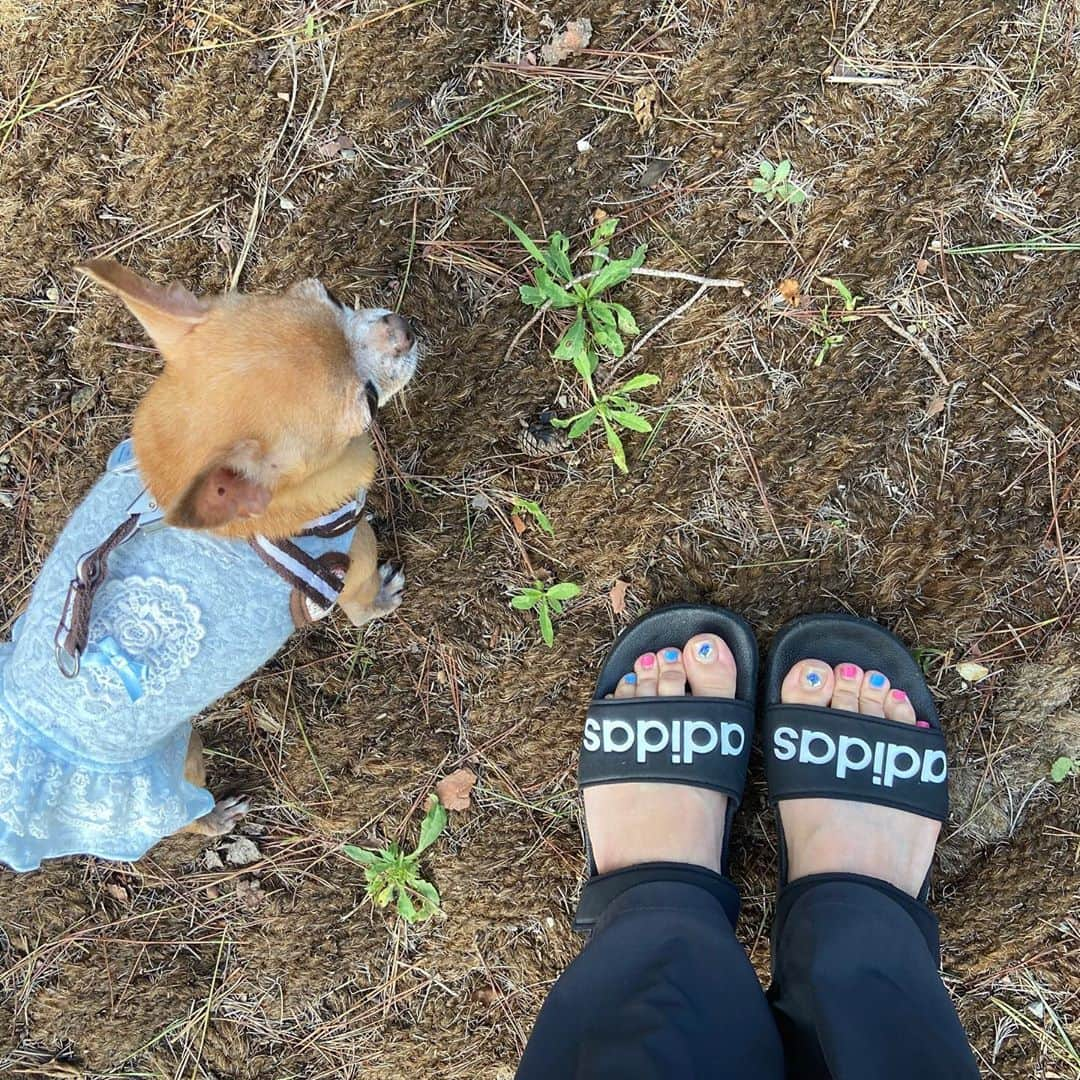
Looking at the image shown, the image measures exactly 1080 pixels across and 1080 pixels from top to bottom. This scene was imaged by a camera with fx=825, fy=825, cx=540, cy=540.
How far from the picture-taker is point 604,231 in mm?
2756

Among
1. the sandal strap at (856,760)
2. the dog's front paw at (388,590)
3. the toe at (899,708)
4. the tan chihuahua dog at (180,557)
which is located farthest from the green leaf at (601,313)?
the toe at (899,708)

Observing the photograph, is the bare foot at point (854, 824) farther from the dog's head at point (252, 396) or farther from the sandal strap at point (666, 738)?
the dog's head at point (252, 396)

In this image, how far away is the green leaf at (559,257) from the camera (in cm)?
274

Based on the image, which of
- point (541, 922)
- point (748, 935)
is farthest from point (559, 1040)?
point (748, 935)

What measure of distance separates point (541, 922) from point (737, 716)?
0.99 metres

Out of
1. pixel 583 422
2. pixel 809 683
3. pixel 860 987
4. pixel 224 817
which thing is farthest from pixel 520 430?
pixel 860 987

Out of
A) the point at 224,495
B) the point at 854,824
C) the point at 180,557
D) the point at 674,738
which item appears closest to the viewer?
the point at 224,495

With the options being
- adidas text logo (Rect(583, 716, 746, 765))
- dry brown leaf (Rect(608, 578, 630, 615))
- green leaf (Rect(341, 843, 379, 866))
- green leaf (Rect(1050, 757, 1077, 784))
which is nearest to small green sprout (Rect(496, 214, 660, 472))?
dry brown leaf (Rect(608, 578, 630, 615))

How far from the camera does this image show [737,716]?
109 inches

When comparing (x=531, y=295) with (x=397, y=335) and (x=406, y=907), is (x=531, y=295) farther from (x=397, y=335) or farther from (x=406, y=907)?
(x=406, y=907)

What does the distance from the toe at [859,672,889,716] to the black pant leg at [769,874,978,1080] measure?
53 cm

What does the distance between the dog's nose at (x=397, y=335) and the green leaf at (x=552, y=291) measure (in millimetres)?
594

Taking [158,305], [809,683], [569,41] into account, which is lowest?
[809,683]

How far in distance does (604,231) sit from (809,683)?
1.65m
